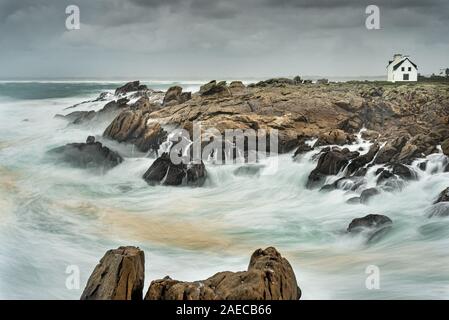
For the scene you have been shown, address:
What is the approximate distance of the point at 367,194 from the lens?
739 centimetres

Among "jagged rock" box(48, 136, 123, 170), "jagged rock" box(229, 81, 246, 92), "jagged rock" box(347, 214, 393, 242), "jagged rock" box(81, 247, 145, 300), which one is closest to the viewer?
"jagged rock" box(81, 247, 145, 300)

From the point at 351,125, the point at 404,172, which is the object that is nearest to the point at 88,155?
the point at 351,125

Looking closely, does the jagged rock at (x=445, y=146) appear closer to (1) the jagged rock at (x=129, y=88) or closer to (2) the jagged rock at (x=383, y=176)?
(2) the jagged rock at (x=383, y=176)

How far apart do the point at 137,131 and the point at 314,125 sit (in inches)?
91.0

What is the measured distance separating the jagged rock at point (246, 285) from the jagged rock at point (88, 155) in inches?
75.2

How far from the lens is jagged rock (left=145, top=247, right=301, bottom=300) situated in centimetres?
630

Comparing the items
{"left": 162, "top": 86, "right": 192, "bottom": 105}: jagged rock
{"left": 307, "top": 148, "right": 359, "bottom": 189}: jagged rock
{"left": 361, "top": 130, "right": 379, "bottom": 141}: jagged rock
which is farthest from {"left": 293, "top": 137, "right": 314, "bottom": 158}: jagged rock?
{"left": 162, "top": 86, "right": 192, "bottom": 105}: jagged rock

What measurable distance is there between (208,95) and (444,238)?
3.45 m

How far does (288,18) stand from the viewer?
7.66m

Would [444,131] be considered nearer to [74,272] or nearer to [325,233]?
[325,233]

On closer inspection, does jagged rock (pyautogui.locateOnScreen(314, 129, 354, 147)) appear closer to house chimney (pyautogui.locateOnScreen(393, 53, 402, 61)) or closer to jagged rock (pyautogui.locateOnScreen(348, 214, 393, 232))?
jagged rock (pyautogui.locateOnScreen(348, 214, 393, 232))

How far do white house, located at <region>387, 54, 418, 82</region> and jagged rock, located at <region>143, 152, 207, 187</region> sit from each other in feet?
8.98
